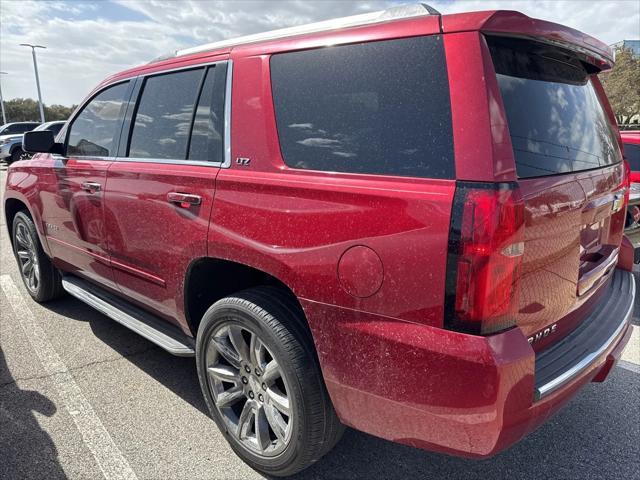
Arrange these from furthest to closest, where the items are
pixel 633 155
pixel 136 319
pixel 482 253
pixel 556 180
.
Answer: pixel 633 155, pixel 136 319, pixel 556 180, pixel 482 253

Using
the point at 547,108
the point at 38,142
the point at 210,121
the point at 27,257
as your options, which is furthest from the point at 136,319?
the point at 547,108

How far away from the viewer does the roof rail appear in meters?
1.75

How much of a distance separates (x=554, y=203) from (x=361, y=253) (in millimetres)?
735

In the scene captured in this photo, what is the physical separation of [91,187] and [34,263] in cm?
172

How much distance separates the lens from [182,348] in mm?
2576

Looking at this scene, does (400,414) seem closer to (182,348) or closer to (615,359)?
(615,359)

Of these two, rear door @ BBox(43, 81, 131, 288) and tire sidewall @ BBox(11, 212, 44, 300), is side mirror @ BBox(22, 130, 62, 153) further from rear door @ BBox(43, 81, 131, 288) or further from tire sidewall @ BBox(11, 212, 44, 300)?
tire sidewall @ BBox(11, 212, 44, 300)

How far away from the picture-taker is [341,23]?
1.96 metres

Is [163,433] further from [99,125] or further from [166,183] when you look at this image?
[99,125]

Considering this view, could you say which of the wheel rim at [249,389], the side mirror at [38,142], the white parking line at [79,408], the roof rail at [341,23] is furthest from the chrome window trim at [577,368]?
the side mirror at [38,142]

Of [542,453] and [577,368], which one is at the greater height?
[577,368]

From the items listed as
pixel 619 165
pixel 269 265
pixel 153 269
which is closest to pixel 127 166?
pixel 153 269

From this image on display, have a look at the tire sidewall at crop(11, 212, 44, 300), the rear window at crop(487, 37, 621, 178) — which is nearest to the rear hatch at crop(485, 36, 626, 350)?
the rear window at crop(487, 37, 621, 178)

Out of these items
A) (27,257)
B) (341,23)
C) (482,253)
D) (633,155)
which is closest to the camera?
(482,253)
